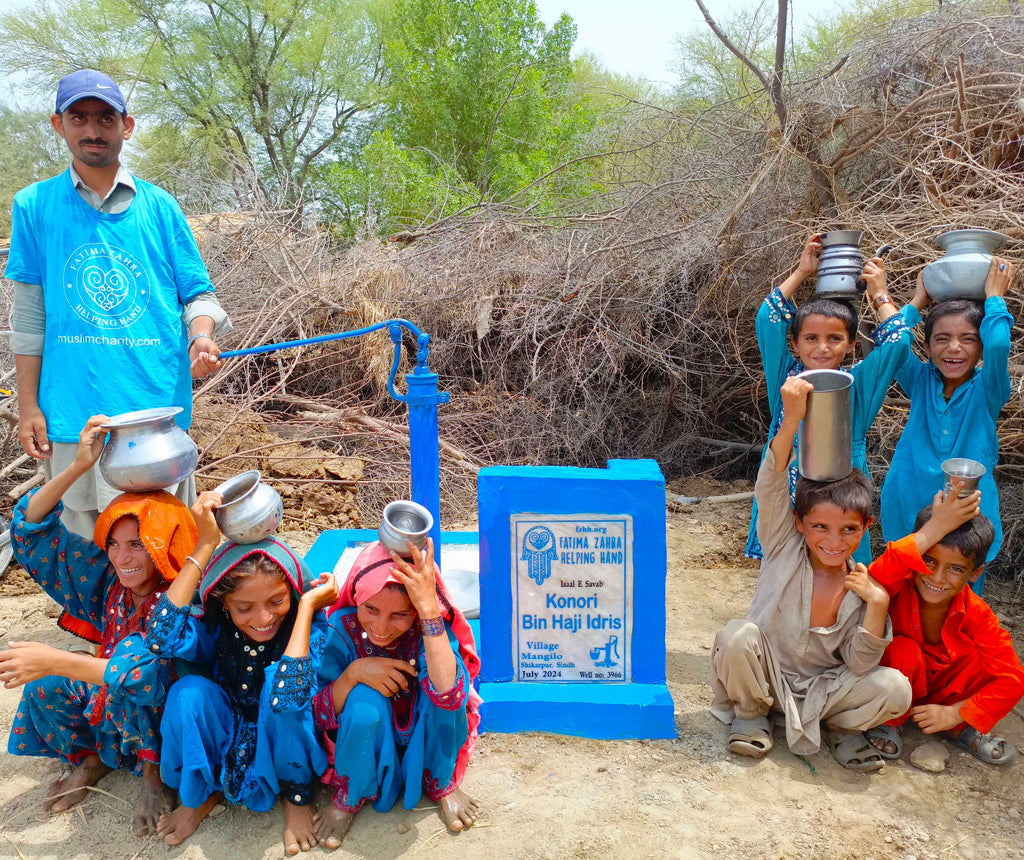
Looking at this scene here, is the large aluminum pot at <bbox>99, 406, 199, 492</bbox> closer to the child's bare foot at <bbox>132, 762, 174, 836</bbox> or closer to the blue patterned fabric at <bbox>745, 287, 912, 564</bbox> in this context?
the child's bare foot at <bbox>132, 762, 174, 836</bbox>

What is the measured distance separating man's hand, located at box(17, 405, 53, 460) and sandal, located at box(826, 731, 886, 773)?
2879mm

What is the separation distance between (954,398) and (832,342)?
19.5 inches

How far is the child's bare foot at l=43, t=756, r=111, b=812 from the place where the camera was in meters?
2.45

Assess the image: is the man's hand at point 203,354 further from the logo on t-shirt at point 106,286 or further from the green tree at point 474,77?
the green tree at point 474,77

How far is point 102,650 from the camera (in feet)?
8.11

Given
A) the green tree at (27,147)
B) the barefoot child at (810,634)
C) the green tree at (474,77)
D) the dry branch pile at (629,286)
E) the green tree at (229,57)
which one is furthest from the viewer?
the green tree at (27,147)

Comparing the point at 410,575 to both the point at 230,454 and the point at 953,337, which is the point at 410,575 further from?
the point at 230,454

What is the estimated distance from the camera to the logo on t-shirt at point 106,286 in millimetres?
2664

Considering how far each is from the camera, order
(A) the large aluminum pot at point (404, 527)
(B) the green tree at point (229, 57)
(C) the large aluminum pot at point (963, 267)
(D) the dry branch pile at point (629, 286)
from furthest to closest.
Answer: (B) the green tree at point (229, 57), (D) the dry branch pile at point (629, 286), (C) the large aluminum pot at point (963, 267), (A) the large aluminum pot at point (404, 527)

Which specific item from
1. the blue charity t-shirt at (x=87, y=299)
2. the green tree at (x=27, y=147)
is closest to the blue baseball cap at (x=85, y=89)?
the blue charity t-shirt at (x=87, y=299)

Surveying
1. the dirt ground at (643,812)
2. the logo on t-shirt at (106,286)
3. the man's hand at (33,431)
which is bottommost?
the dirt ground at (643,812)

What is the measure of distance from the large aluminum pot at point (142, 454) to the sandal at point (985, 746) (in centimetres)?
272

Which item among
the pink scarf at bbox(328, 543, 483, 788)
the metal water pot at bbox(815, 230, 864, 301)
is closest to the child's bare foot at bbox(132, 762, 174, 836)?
the pink scarf at bbox(328, 543, 483, 788)

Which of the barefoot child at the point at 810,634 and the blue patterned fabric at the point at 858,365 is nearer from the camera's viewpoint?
the barefoot child at the point at 810,634
